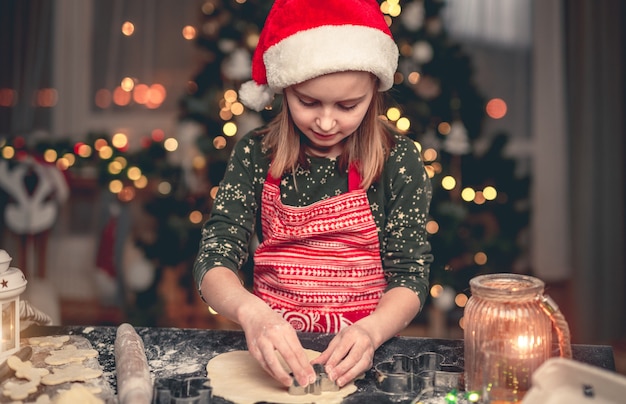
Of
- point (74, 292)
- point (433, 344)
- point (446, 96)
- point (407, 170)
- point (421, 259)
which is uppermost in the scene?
point (446, 96)

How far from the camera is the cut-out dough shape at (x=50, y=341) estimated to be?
1.24 meters

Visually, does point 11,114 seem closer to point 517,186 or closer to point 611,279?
point 517,186

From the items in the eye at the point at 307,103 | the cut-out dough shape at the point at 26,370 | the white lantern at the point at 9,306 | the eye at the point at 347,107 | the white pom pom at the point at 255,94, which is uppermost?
the white pom pom at the point at 255,94

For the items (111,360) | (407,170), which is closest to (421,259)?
(407,170)

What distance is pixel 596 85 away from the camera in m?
3.69

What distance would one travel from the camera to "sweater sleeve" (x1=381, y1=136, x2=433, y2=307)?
145cm

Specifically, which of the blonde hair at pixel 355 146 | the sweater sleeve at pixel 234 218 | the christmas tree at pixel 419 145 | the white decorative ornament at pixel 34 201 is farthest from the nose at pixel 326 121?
the white decorative ornament at pixel 34 201

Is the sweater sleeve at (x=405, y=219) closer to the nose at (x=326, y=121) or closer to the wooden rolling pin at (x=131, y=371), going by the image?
the nose at (x=326, y=121)

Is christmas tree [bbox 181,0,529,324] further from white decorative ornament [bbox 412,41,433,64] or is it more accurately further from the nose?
the nose

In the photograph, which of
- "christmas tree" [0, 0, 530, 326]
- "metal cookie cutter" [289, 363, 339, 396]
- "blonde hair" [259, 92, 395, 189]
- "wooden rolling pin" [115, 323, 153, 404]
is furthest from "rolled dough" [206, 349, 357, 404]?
"christmas tree" [0, 0, 530, 326]

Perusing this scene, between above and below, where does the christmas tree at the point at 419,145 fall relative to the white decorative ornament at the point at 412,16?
below

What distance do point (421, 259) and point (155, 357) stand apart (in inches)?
22.4

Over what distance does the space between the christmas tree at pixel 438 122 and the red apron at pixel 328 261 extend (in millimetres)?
1577

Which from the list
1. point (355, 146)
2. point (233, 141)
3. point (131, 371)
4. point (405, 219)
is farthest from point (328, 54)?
point (233, 141)
